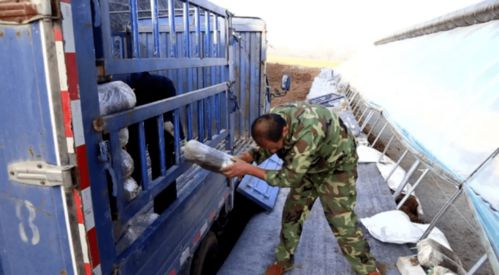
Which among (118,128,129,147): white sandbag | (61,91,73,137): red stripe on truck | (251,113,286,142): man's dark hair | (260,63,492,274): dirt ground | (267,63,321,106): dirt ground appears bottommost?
(260,63,492,274): dirt ground

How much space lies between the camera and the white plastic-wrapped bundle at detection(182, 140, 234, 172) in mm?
2297

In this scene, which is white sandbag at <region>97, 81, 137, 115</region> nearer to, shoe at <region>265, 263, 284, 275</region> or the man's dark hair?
the man's dark hair

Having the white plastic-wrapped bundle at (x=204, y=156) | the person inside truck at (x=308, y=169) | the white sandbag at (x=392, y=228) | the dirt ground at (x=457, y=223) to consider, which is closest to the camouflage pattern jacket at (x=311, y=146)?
the person inside truck at (x=308, y=169)

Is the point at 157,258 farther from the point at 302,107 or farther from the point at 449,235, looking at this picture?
the point at 449,235

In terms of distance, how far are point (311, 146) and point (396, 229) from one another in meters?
1.77

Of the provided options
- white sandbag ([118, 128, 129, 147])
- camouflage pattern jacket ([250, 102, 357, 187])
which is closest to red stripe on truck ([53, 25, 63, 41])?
white sandbag ([118, 128, 129, 147])

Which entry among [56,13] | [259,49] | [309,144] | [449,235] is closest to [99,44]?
[56,13]

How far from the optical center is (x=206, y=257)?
2871 mm

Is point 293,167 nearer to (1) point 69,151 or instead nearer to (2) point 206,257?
(2) point 206,257

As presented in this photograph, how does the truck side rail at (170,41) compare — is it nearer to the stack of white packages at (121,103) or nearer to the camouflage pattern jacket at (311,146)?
the stack of white packages at (121,103)

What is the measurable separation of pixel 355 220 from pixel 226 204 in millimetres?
1237

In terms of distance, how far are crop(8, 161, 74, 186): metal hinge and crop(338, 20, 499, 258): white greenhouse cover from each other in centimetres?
246

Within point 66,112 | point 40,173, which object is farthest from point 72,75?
point 40,173

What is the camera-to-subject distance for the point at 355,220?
283 cm
